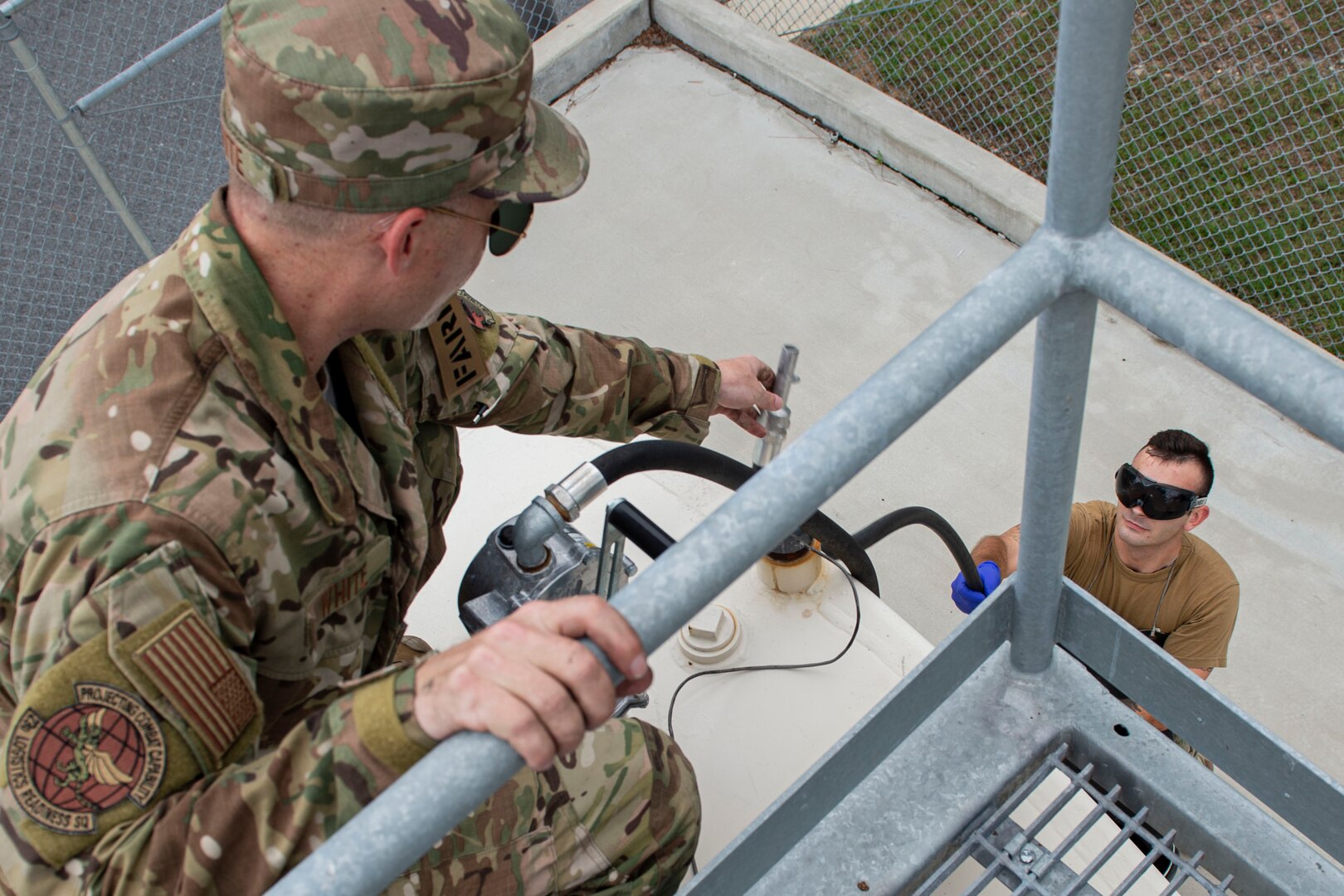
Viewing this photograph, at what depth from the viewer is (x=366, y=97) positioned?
4.49 ft

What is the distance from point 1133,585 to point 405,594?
175cm

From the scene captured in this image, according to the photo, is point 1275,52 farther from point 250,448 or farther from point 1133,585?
point 250,448

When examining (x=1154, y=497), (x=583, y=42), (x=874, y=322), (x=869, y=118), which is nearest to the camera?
→ (x=1154, y=497)

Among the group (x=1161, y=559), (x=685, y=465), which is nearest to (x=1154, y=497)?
(x=1161, y=559)

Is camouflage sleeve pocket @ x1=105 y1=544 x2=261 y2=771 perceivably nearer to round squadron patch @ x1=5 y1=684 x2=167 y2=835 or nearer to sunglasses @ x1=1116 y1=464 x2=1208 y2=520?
round squadron patch @ x1=5 y1=684 x2=167 y2=835

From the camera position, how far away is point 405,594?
1823 millimetres

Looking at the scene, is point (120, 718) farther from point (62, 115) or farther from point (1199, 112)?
point (1199, 112)

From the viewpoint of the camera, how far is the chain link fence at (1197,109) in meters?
4.30

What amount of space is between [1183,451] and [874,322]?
1.60 metres

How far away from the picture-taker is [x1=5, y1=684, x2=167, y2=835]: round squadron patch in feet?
3.99

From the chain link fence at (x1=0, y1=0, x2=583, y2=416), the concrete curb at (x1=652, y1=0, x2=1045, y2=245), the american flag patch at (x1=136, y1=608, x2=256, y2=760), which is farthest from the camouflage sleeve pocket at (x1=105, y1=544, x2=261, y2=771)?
the chain link fence at (x1=0, y1=0, x2=583, y2=416)

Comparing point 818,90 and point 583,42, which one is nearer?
point 818,90

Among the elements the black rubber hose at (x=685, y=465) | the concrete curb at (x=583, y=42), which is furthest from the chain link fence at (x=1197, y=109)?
the black rubber hose at (x=685, y=465)

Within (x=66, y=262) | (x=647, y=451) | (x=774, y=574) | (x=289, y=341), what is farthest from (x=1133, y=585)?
(x=66, y=262)
